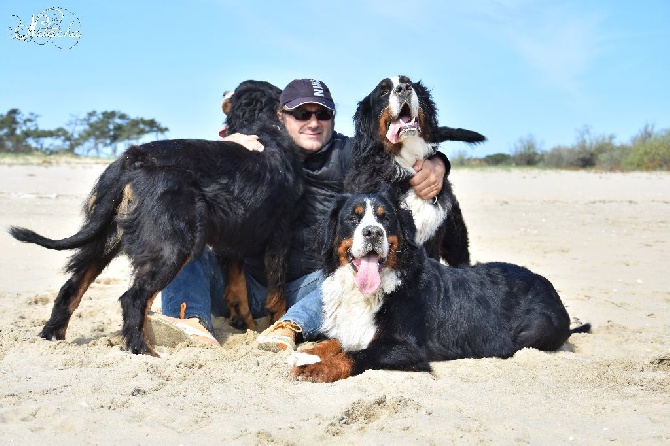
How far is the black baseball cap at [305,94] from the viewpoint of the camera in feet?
17.7

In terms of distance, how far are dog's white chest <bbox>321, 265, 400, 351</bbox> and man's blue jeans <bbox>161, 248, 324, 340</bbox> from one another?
1.54 feet

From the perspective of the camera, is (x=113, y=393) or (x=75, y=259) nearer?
(x=113, y=393)

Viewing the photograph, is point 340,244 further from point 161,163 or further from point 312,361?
point 161,163

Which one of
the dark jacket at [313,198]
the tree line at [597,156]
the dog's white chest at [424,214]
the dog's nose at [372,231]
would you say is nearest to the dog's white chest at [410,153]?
the dog's white chest at [424,214]

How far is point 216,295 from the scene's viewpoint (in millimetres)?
5648

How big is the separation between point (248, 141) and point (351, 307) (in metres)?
1.53

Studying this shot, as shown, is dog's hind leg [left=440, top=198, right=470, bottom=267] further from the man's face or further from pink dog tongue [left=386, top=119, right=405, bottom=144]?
the man's face

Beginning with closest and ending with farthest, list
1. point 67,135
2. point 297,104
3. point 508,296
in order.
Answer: point 508,296 < point 297,104 < point 67,135

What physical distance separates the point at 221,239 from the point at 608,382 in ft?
8.26

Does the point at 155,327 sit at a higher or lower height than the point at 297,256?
lower

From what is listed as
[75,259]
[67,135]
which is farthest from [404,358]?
[67,135]

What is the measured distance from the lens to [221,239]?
4.95 m

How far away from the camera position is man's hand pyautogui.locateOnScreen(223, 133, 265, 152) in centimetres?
512

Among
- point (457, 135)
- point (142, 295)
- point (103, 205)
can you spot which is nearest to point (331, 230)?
point (142, 295)
